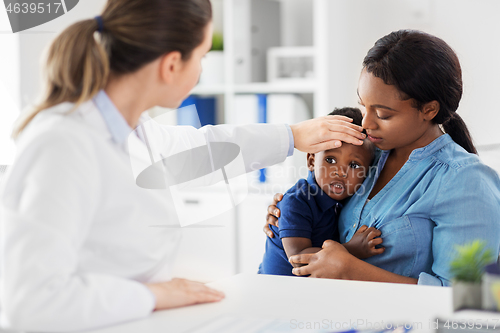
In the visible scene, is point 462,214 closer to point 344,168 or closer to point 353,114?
point 344,168

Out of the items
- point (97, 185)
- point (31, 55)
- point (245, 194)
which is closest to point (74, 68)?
point (97, 185)

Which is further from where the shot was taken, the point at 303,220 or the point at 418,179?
the point at 303,220

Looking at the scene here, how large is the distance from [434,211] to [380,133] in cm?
23

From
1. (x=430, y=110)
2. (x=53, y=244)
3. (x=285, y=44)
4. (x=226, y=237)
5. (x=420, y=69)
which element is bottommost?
(x=226, y=237)

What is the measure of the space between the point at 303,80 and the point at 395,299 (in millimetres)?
1881

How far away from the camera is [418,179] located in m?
1.23

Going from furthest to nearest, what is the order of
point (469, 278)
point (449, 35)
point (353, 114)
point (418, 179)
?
1. point (449, 35)
2. point (353, 114)
3. point (418, 179)
4. point (469, 278)

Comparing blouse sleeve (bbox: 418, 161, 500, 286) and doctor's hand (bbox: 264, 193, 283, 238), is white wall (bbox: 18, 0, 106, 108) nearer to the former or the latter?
doctor's hand (bbox: 264, 193, 283, 238)

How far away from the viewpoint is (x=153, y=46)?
84 centimetres

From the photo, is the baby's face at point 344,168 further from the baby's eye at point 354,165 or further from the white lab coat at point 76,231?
the white lab coat at point 76,231

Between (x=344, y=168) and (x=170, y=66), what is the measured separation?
68 centimetres

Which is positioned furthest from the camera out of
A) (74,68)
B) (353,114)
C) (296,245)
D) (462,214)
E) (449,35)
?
(449,35)

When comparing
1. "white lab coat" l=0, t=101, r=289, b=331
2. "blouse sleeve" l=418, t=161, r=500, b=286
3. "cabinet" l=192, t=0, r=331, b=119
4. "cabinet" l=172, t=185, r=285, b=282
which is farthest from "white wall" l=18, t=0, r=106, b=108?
"blouse sleeve" l=418, t=161, r=500, b=286

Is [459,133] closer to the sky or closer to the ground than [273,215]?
closer to the sky
